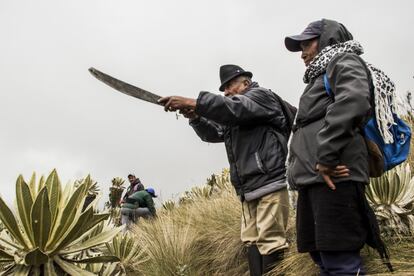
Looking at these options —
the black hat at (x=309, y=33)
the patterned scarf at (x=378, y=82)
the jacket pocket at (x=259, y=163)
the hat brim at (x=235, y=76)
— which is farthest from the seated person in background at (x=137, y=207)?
the patterned scarf at (x=378, y=82)

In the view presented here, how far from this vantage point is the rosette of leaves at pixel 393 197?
3926 mm

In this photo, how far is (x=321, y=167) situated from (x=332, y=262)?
19.1 inches

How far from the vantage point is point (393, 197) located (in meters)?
4.06

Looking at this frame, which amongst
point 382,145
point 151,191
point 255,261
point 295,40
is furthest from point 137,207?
point 382,145

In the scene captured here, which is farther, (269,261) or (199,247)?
(199,247)

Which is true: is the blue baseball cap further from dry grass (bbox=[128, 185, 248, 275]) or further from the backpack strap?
the backpack strap

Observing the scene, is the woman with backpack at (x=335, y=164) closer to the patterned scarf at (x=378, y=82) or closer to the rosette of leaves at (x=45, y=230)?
the patterned scarf at (x=378, y=82)

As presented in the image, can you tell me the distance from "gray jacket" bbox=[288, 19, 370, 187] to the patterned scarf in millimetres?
75

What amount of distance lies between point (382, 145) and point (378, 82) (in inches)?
13.8

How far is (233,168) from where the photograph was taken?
3736mm

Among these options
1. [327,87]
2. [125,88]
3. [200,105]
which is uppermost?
[125,88]

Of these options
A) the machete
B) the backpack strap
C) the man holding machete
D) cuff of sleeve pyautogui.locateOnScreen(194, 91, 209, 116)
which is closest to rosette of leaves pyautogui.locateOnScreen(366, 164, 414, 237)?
the man holding machete

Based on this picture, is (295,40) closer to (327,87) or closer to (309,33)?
(309,33)

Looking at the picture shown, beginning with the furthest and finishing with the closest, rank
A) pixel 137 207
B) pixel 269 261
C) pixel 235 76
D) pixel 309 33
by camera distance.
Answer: pixel 137 207 < pixel 235 76 < pixel 269 261 < pixel 309 33
